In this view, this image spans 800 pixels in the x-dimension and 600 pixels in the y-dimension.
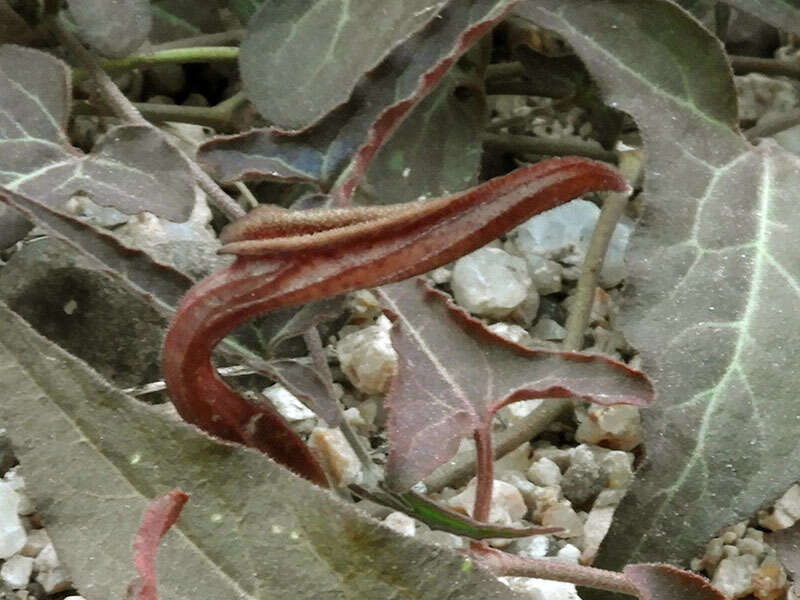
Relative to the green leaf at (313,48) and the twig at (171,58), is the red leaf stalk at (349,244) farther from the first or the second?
the twig at (171,58)

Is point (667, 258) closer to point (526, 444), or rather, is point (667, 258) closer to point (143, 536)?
point (526, 444)

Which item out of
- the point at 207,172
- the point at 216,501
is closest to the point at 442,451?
the point at 216,501

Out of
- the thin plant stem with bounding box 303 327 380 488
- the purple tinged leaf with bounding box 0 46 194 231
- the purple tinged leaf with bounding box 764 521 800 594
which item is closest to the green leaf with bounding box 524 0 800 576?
the purple tinged leaf with bounding box 764 521 800 594

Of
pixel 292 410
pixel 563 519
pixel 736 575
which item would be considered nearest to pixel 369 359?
→ pixel 292 410

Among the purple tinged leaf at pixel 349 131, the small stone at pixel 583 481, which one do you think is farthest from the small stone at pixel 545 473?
the purple tinged leaf at pixel 349 131

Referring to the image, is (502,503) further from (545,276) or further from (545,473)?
(545,276)

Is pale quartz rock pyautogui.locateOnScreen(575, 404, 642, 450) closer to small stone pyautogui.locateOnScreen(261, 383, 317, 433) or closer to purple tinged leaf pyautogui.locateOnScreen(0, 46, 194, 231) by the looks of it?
small stone pyautogui.locateOnScreen(261, 383, 317, 433)
